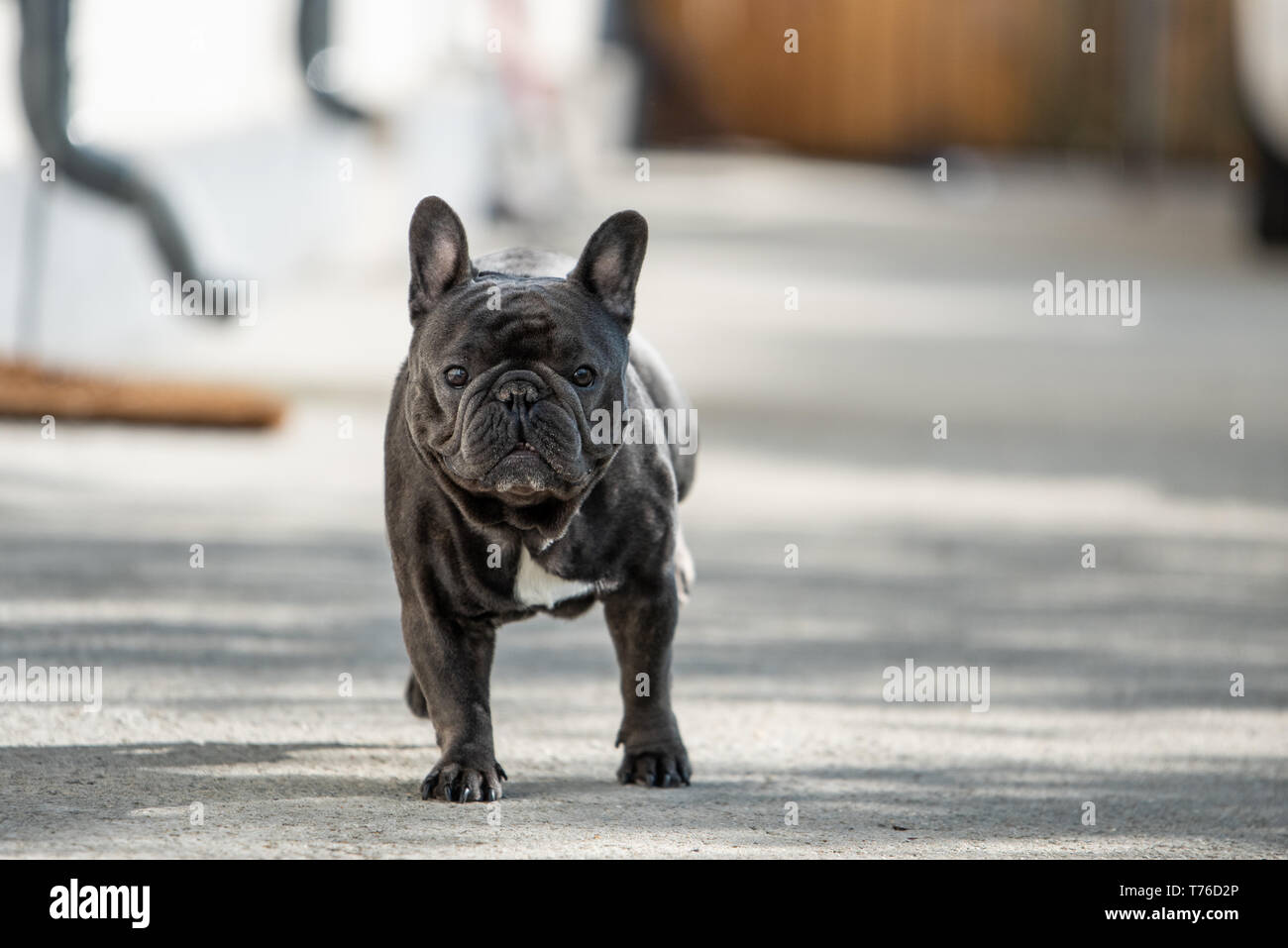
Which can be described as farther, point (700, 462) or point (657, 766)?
point (700, 462)

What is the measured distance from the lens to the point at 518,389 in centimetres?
432

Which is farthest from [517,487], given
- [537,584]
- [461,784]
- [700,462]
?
[700,462]

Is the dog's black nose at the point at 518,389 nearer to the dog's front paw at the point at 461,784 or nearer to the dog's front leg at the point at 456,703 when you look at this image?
the dog's front leg at the point at 456,703

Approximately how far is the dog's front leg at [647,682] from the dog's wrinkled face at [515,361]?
0.39 meters

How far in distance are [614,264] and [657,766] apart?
3.70 ft

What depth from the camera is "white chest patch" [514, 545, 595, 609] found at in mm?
4574

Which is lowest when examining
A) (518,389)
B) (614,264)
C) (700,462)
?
(518,389)

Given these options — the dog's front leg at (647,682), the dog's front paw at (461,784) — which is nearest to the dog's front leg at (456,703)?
the dog's front paw at (461,784)

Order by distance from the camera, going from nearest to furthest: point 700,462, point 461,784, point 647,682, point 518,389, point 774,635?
point 518,389 < point 461,784 < point 647,682 < point 774,635 < point 700,462

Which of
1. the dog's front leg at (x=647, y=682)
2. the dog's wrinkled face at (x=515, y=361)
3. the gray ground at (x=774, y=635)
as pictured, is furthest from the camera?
the dog's front leg at (x=647, y=682)

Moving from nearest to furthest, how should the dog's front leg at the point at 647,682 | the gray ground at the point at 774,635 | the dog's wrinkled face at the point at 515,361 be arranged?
the dog's wrinkled face at the point at 515,361
the gray ground at the point at 774,635
the dog's front leg at the point at 647,682

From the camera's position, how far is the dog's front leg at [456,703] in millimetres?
4574

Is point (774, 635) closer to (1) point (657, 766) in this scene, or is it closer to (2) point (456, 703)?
(1) point (657, 766)

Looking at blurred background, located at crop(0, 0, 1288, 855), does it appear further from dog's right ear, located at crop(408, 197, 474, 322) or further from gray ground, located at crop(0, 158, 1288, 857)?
dog's right ear, located at crop(408, 197, 474, 322)
